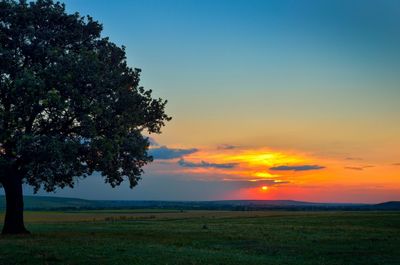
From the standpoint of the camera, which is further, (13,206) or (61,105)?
(13,206)

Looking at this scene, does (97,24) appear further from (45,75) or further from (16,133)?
(16,133)

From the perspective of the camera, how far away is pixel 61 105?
131ft

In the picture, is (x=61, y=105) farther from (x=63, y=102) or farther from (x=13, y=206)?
(x=13, y=206)

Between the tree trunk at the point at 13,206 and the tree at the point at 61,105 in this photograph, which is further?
the tree trunk at the point at 13,206

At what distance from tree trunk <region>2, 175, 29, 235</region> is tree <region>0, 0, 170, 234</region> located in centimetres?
9

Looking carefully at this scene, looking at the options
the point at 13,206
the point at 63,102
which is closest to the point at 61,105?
the point at 63,102

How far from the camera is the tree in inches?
1587

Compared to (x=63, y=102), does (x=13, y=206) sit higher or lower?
lower

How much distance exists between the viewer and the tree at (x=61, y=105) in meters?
40.3

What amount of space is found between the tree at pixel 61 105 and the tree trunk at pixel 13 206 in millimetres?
87

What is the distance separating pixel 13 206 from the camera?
4631cm

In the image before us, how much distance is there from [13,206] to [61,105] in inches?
501

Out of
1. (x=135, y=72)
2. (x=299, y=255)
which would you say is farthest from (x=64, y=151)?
(x=299, y=255)

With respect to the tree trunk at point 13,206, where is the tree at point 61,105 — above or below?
above
